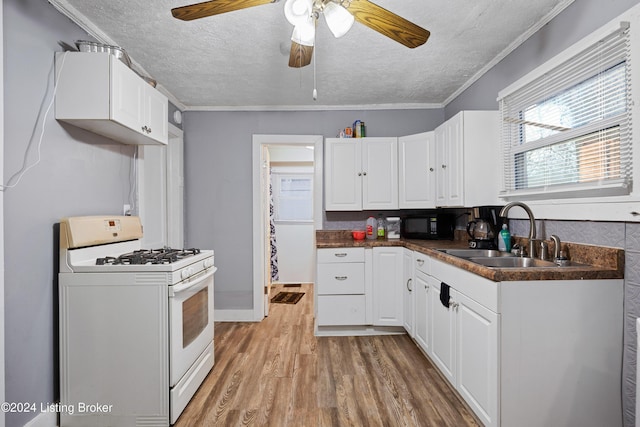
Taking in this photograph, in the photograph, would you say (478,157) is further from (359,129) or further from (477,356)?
(477,356)

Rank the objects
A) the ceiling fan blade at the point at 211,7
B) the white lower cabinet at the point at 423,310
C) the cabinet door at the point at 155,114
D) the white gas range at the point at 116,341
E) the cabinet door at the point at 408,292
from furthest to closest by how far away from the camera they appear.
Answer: the cabinet door at the point at 408,292 < the white lower cabinet at the point at 423,310 < the cabinet door at the point at 155,114 < the white gas range at the point at 116,341 < the ceiling fan blade at the point at 211,7

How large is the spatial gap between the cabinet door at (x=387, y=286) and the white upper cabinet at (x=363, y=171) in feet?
1.81

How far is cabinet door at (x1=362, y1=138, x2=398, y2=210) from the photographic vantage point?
3.14 metres

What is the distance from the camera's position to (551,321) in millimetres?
1422

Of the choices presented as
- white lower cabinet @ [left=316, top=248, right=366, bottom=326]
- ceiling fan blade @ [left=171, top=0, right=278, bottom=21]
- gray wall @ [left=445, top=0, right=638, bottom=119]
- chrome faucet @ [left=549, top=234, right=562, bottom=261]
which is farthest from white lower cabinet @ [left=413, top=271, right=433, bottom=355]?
ceiling fan blade @ [left=171, top=0, right=278, bottom=21]

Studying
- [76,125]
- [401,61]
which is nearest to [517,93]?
[401,61]

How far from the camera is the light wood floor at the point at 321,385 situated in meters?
1.75

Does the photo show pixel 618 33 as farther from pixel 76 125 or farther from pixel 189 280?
pixel 76 125

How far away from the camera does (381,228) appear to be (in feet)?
10.7

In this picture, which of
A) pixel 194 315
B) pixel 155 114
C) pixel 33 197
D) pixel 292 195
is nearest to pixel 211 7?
pixel 155 114

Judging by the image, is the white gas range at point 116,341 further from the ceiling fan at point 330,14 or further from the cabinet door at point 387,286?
the cabinet door at point 387,286

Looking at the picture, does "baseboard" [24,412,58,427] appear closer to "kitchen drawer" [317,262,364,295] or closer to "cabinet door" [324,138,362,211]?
"kitchen drawer" [317,262,364,295]

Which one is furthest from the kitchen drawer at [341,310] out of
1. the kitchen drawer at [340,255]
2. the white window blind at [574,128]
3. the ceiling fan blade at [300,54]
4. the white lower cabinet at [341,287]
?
the ceiling fan blade at [300,54]

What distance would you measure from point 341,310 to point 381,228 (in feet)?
3.16
